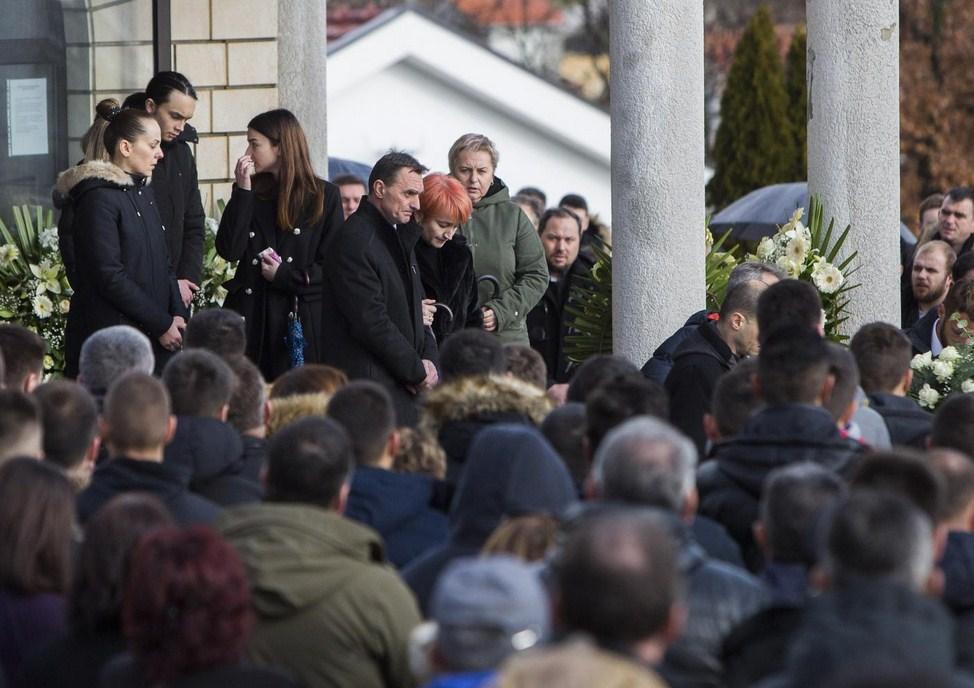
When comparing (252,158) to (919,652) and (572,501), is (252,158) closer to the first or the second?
(572,501)

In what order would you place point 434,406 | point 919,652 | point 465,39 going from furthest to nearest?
point 465,39, point 434,406, point 919,652

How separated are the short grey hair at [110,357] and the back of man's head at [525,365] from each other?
4.16ft

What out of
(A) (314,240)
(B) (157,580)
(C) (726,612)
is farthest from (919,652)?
(A) (314,240)

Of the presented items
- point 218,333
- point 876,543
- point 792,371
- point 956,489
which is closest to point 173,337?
point 218,333

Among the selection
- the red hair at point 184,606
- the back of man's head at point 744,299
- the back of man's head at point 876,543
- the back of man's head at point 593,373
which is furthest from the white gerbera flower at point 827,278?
the red hair at point 184,606

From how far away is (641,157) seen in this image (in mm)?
9953

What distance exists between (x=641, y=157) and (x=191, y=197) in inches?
97.1

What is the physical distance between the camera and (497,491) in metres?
5.15

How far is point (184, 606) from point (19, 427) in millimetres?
1597

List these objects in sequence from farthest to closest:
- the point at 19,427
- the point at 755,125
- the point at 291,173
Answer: the point at 755,125 → the point at 291,173 → the point at 19,427

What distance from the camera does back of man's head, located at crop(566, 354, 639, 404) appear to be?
22.6ft

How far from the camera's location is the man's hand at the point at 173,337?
357 inches

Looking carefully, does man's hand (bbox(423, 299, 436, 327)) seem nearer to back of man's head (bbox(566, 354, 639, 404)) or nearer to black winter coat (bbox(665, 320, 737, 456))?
black winter coat (bbox(665, 320, 737, 456))

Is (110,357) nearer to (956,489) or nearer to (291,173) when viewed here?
(291,173)
